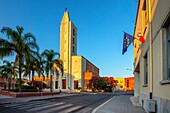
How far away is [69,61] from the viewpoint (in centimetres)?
8050

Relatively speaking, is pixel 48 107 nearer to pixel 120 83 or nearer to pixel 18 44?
pixel 18 44

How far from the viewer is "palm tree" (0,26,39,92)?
29.2m

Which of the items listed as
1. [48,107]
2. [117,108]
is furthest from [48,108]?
[117,108]

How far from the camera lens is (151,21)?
11.2 metres

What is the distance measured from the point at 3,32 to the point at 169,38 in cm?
2508

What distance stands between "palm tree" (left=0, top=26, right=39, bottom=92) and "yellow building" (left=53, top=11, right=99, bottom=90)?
47.4 meters

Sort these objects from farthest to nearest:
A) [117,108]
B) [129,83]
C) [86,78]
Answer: [129,83] → [86,78] → [117,108]

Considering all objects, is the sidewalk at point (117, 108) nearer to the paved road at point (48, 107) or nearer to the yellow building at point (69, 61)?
the paved road at point (48, 107)

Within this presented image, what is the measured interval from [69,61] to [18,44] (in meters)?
51.2

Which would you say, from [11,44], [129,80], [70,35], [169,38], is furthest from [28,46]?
[129,80]

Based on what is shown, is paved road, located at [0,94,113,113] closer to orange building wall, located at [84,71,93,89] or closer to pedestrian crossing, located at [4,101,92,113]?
pedestrian crossing, located at [4,101,92,113]

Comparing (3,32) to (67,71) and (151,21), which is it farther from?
(67,71)

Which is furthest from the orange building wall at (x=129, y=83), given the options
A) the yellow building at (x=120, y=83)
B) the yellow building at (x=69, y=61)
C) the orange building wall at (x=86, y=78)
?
the yellow building at (x=69, y=61)

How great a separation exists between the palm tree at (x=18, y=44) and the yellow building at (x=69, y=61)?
47429mm
